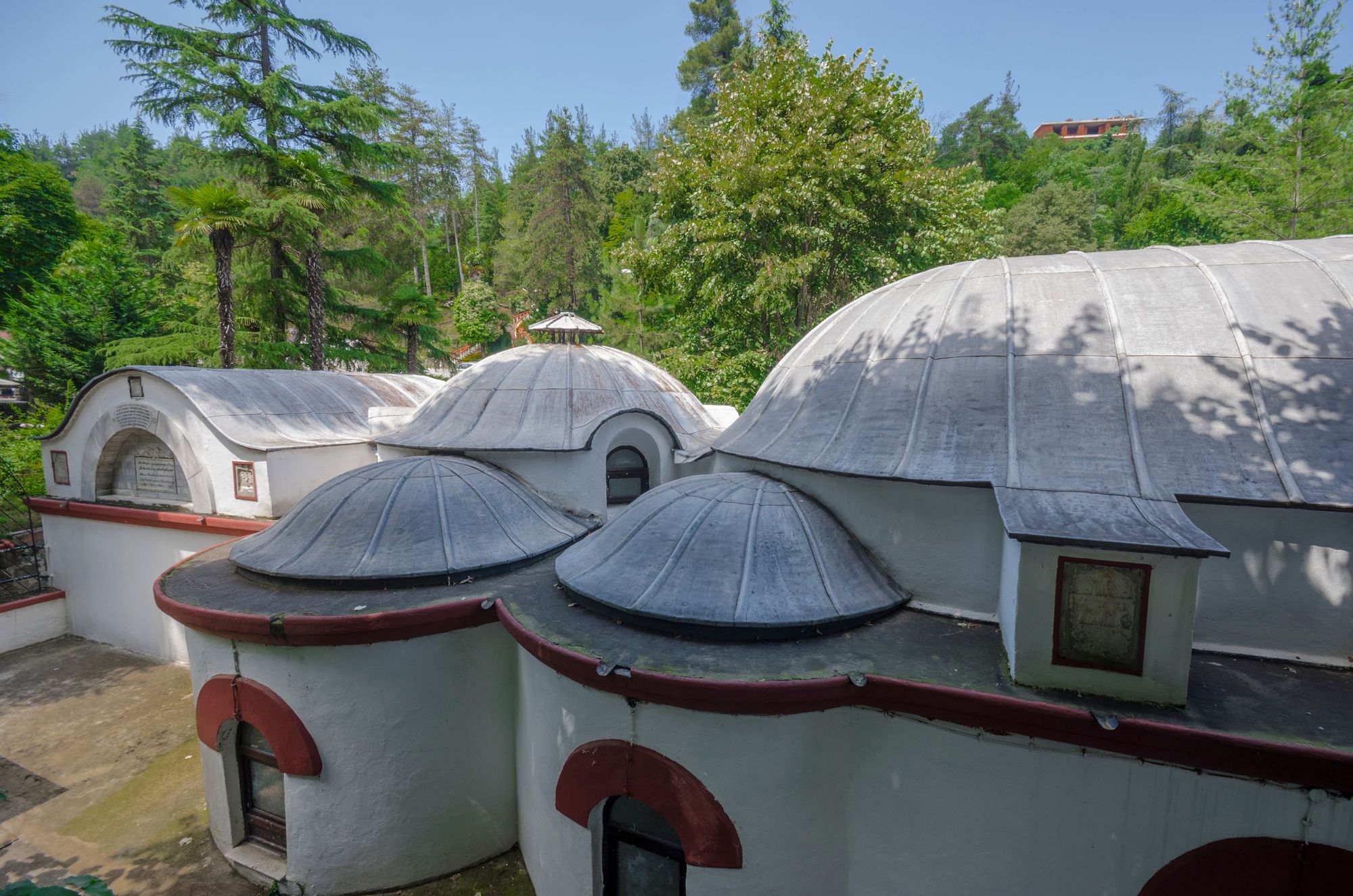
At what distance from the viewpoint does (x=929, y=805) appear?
5.42m

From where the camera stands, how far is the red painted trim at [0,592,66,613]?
14.1m

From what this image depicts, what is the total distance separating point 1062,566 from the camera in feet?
17.0

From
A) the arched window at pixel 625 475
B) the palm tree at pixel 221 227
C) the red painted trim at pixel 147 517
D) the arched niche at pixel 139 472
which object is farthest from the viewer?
the palm tree at pixel 221 227

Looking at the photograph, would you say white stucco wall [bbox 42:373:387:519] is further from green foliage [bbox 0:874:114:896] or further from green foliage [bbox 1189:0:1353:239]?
green foliage [bbox 1189:0:1353:239]

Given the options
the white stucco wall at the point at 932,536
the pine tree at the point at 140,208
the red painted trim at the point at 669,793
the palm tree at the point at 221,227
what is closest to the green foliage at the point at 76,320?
the palm tree at the point at 221,227

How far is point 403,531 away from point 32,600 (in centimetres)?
1397

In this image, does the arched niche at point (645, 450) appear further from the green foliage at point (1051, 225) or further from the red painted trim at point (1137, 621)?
the green foliage at point (1051, 225)

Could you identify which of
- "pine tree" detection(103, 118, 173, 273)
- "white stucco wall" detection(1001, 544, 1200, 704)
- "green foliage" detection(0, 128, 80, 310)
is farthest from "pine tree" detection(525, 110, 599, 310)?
"white stucco wall" detection(1001, 544, 1200, 704)

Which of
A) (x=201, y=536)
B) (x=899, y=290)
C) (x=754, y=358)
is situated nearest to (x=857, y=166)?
(x=754, y=358)

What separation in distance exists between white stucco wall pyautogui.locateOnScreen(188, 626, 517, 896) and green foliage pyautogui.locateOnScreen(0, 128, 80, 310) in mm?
28033

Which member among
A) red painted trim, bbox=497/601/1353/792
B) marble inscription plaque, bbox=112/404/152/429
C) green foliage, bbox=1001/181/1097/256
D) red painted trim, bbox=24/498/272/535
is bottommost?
red painted trim, bbox=24/498/272/535

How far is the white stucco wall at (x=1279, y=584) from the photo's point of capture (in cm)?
520

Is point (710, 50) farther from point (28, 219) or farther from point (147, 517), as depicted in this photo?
point (147, 517)

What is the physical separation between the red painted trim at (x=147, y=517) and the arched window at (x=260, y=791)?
4.91 m
